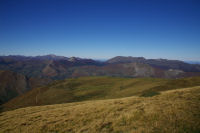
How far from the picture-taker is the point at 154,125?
11820mm

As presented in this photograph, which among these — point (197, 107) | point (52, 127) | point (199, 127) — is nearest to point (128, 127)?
point (199, 127)

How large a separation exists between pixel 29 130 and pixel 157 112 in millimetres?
16010

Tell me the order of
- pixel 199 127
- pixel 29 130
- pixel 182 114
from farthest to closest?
pixel 29 130 → pixel 182 114 → pixel 199 127

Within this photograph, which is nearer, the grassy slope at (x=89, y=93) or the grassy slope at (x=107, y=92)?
the grassy slope at (x=107, y=92)

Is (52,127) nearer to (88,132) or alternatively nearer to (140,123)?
(88,132)

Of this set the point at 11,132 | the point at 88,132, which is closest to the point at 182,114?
the point at 88,132

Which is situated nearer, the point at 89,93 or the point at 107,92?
the point at 107,92

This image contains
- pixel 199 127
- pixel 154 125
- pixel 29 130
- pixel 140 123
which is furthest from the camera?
pixel 29 130

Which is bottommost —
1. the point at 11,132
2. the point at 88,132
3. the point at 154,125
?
the point at 11,132

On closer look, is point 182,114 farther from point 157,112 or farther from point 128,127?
point 128,127

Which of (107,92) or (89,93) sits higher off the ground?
(107,92)

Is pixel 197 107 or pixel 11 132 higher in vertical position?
pixel 197 107

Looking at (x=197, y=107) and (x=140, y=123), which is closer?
(x=140, y=123)

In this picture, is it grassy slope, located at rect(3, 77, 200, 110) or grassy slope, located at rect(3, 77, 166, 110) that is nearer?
grassy slope, located at rect(3, 77, 200, 110)
